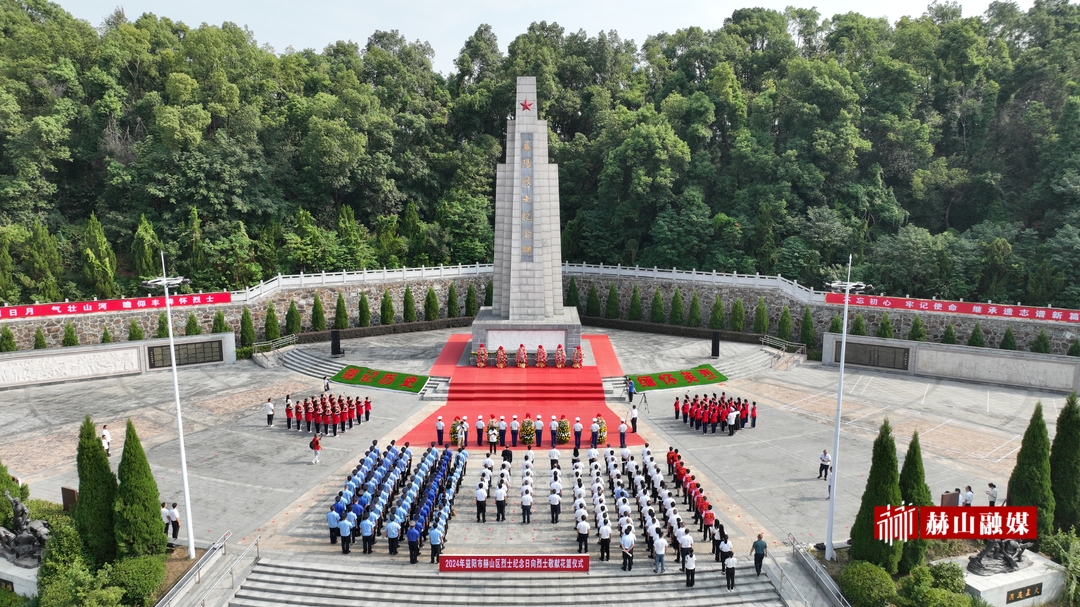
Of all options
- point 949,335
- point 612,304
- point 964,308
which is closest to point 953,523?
point 949,335

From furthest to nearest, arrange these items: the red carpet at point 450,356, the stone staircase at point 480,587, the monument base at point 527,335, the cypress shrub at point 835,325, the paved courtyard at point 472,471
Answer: the cypress shrub at point 835,325, the monument base at point 527,335, the red carpet at point 450,356, the paved courtyard at point 472,471, the stone staircase at point 480,587

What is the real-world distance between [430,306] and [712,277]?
50.5 ft

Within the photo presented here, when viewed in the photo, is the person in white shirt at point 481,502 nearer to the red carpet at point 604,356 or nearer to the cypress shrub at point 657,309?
the red carpet at point 604,356

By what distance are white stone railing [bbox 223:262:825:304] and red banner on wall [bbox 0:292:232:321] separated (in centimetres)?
124

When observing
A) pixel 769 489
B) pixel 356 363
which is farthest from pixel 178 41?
pixel 769 489

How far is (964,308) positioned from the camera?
103ft

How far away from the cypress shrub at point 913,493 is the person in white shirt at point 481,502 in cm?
929

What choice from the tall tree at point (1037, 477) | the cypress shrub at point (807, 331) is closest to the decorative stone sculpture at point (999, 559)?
the tall tree at point (1037, 477)

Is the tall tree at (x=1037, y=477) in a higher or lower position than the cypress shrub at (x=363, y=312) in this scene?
lower

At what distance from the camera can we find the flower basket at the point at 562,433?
902 inches

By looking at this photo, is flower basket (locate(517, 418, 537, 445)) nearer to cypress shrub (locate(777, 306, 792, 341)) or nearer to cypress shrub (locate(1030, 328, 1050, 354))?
cypress shrub (locate(777, 306, 792, 341))

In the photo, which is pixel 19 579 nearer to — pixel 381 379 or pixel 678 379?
pixel 381 379

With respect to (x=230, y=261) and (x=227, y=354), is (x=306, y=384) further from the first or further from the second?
(x=230, y=261)

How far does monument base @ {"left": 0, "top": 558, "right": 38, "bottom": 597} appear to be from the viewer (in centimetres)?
1554
